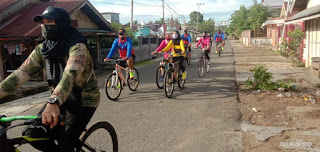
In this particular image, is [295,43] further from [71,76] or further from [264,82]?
[71,76]

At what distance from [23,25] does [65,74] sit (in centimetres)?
1046

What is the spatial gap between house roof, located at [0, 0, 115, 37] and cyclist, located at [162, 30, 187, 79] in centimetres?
515

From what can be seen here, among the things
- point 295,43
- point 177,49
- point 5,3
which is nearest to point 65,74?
point 177,49

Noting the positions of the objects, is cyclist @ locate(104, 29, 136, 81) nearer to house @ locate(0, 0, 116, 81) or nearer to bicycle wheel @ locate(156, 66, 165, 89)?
bicycle wheel @ locate(156, 66, 165, 89)

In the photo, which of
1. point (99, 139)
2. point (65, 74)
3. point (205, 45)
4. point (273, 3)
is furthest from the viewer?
point (273, 3)

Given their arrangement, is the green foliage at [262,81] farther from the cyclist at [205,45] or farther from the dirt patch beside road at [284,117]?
the cyclist at [205,45]

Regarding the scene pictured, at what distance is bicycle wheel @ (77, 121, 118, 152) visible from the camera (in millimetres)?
2707

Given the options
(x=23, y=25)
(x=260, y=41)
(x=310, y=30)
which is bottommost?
(x=310, y=30)

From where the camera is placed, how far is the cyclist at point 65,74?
7.80 feet

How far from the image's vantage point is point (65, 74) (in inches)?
88.3

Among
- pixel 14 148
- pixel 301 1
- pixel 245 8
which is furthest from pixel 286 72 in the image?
pixel 245 8

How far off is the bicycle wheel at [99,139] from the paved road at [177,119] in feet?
3.69

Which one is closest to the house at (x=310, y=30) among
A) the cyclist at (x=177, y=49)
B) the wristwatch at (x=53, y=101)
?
the cyclist at (x=177, y=49)

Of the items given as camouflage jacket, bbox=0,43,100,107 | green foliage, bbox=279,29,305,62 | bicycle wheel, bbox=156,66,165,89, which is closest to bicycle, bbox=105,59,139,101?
bicycle wheel, bbox=156,66,165,89
